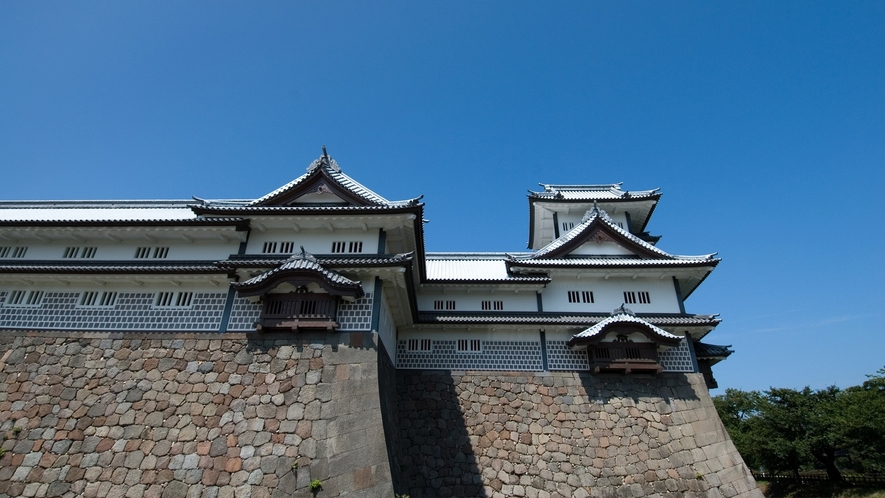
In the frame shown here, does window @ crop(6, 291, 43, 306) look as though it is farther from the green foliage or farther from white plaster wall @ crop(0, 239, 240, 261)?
the green foliage

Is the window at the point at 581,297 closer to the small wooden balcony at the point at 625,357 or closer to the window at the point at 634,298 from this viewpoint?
the window at the point at 634,298

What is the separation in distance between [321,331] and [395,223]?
4.30m

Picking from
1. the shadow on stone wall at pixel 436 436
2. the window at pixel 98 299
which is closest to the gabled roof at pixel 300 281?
the window at pixel 98 299

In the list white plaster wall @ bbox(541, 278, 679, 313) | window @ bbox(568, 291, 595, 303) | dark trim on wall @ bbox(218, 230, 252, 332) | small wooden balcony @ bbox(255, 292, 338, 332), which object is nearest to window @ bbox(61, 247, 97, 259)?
dark trim on wall @ bbox(218, 230, 252, 332)

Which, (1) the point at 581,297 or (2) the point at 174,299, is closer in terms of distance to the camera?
(2) the point at 174,299

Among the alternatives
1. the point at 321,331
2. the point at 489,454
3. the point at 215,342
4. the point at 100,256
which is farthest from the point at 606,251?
the point at 100,256

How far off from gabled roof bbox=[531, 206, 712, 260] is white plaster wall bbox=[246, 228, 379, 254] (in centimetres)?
735

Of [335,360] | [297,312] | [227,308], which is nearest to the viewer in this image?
[335,360]

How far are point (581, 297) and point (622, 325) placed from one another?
256 cm

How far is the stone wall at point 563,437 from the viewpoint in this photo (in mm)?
14070

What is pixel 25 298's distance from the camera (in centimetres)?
1404

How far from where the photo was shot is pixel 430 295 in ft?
60.5

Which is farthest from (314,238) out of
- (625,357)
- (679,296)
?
(679,296)

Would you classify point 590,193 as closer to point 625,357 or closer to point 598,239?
point 598,239
